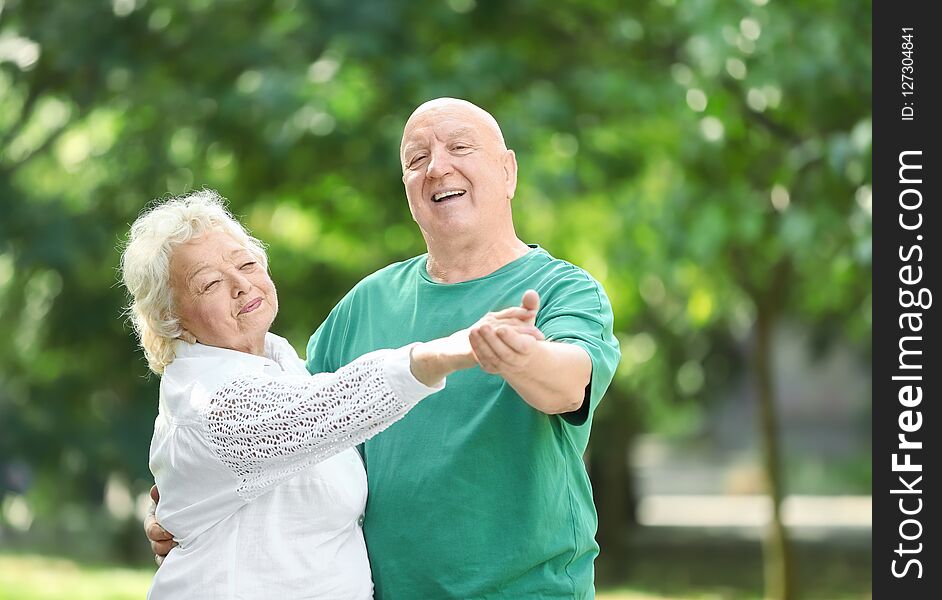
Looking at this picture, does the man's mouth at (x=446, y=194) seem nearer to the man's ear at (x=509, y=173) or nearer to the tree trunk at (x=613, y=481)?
the man's ear at (x=509, y=173)

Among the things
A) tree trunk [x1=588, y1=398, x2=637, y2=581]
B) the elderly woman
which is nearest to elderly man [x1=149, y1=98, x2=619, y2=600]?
the elderly woman

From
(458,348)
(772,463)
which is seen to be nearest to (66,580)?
(772,463)

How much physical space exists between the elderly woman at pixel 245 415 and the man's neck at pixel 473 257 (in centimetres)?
38

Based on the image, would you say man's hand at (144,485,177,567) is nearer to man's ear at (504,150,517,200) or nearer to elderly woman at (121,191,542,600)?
elderly woman at (121,191,542,600)

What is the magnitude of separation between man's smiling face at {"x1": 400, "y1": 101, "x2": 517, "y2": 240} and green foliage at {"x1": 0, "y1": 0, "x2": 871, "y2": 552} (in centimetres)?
316

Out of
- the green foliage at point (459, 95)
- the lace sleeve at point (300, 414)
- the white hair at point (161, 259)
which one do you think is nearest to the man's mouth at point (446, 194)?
the white hair at point (161, 259)

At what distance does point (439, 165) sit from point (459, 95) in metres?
3.48

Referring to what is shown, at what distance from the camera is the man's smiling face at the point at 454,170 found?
2627mm

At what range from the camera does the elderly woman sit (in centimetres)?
221

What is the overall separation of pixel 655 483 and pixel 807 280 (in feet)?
69.1
